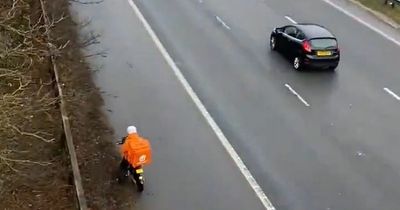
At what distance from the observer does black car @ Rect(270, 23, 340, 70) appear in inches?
875

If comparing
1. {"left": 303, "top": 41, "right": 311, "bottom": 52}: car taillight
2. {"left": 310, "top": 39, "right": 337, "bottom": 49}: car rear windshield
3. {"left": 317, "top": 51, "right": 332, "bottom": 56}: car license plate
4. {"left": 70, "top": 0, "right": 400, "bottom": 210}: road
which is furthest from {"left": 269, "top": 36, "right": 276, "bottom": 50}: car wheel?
{"left": 317, "top": 51, "right": 332, "bottom": 56}: car license plate

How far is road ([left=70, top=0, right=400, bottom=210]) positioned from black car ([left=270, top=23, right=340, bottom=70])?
443 mm

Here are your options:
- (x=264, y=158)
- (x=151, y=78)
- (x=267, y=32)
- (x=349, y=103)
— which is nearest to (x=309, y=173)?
(x=264, y=158)

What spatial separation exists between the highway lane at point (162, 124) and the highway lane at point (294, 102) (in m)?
0.63

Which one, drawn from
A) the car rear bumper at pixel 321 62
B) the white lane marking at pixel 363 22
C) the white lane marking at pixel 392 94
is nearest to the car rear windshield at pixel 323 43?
the car rear bumper at pixel 321 62

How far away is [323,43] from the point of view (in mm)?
22453

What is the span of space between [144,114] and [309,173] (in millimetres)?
5233

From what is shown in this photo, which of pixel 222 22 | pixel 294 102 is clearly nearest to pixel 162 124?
pixel 294 102

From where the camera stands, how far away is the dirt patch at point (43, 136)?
12938mm

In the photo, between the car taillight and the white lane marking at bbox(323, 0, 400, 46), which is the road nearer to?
the white lane marking at bbox(323, 0, 400, 46)

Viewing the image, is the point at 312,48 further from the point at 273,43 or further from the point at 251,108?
the point at 251,108

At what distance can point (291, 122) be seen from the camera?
59.3 ft

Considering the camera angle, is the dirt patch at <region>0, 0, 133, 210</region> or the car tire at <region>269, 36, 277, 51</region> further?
the car tire at <region>269, 36, 277, 51</region>

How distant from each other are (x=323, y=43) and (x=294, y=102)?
3824 mm
